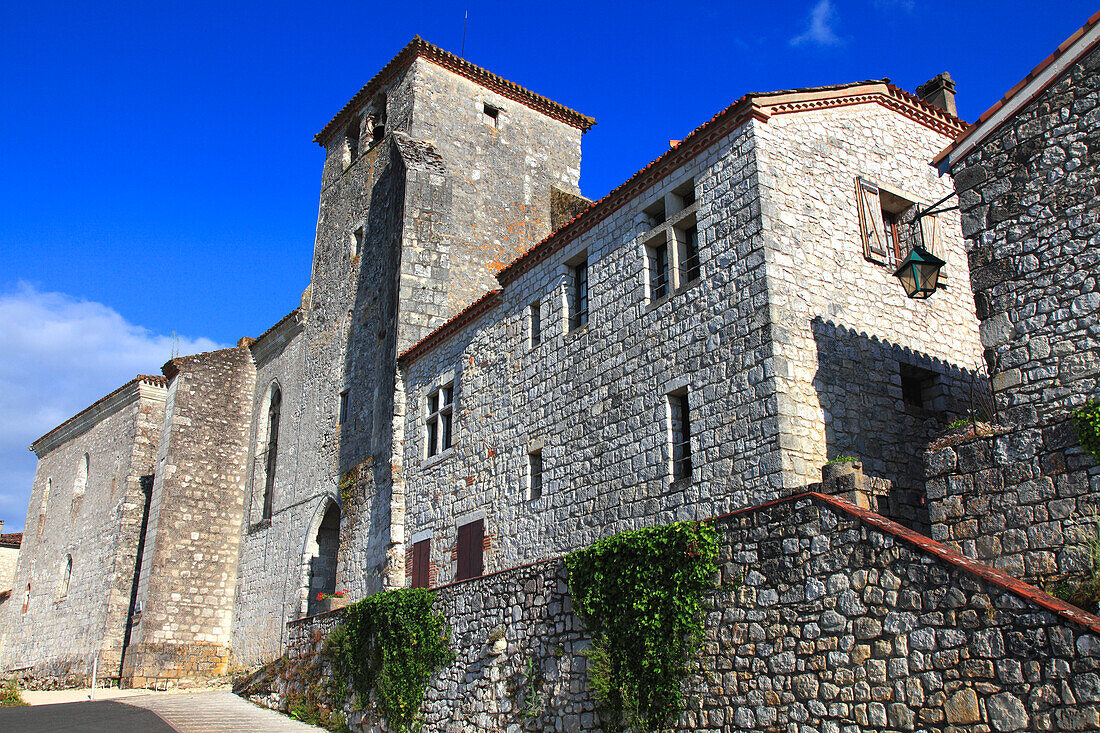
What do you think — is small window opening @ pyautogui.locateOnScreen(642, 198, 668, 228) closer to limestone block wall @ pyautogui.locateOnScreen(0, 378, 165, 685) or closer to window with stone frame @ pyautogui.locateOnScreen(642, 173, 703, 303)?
window with stone frame @ pyautogui.locateOnScreen(642, 173, 703, 303)

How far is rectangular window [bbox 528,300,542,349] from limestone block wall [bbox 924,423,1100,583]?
777 cm

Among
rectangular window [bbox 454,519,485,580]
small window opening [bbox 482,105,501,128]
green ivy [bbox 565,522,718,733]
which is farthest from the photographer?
small window opening [bbox 482,105,501,128]

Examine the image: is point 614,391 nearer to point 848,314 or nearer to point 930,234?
point 848,314

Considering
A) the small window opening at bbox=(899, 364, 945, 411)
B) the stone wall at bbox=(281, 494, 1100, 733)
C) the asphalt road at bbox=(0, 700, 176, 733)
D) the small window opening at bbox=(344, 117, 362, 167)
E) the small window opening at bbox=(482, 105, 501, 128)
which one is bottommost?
the asphalt road at bbox=(0, 700, 176, 733)

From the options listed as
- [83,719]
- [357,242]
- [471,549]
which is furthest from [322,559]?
[357,242]

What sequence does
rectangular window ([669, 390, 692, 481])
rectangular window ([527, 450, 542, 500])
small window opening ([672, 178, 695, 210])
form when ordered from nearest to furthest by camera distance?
rectangular window ([669, 390, 692, 481])
small window opening ([672, 178, 695, 210])
rectangular window ([527, 450, 542, 500])

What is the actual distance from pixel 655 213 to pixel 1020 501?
6853 mm

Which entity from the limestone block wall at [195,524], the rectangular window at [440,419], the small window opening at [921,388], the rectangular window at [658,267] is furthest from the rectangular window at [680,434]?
the limestone block wall at [195,524]

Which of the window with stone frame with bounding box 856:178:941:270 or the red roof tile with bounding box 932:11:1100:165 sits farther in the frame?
the window with stone frame with bounding box 856:178:941:270

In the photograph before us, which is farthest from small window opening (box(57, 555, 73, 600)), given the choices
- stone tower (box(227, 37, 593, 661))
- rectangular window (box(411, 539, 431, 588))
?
rectangular window (box(411, 539, 431, 588))

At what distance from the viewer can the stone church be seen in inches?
433

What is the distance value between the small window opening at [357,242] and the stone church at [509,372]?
173 mm

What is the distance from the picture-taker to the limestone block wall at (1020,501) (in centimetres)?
721

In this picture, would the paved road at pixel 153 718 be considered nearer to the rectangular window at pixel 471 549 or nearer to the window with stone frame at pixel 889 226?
the rectangular window at pixel 471 549
